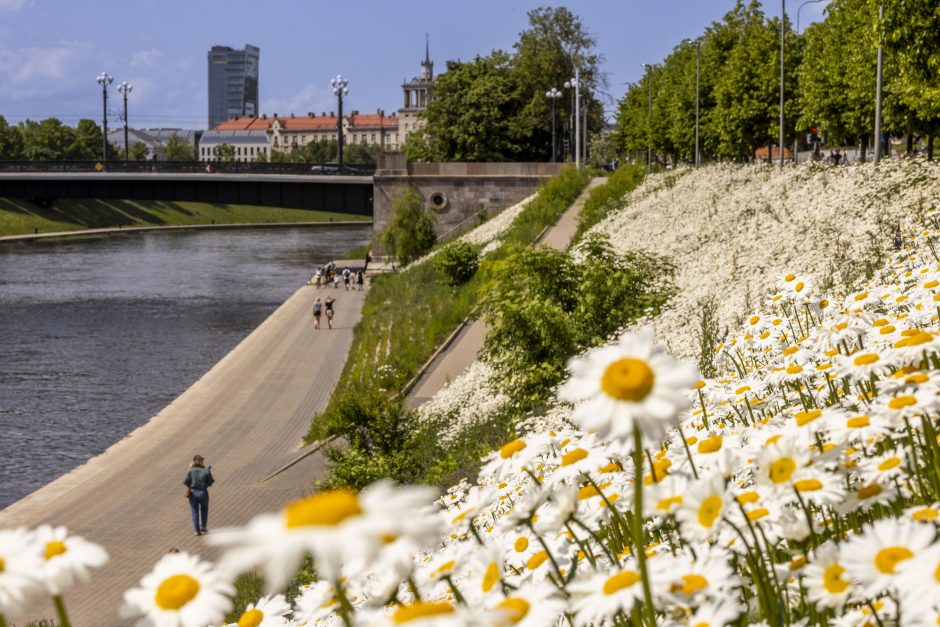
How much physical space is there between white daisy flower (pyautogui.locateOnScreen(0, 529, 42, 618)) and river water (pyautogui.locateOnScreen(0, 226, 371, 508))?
70.6 ft

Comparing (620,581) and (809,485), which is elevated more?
(809,485)

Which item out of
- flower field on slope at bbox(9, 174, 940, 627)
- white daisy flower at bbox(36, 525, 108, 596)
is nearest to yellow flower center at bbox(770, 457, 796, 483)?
flower field on slope at bbox(9, 174, 940, 627)

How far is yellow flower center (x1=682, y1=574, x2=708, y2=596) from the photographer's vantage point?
2840 millimetres

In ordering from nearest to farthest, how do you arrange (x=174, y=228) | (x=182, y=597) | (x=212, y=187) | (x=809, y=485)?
(x=182, y=597) < (x=809, y=485) < (x=212, y=187) < (x=174, y=228)

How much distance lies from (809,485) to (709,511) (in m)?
0.30

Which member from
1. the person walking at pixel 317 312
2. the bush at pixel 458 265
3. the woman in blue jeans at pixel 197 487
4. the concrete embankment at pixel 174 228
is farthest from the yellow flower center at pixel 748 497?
the concrete embankment at pixel 174 228

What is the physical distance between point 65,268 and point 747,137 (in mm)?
45523

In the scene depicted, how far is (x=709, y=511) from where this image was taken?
2959mm

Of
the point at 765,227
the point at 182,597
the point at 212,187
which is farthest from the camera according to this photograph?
the point at 212,187

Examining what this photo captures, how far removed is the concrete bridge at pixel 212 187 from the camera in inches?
2788

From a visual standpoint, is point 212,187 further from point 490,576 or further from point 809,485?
point 809,485

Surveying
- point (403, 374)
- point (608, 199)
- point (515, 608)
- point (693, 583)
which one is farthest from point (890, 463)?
point (608, 199)

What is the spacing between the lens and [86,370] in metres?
36.9

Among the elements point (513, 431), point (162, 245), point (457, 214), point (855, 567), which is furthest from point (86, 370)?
point (162, 245)
